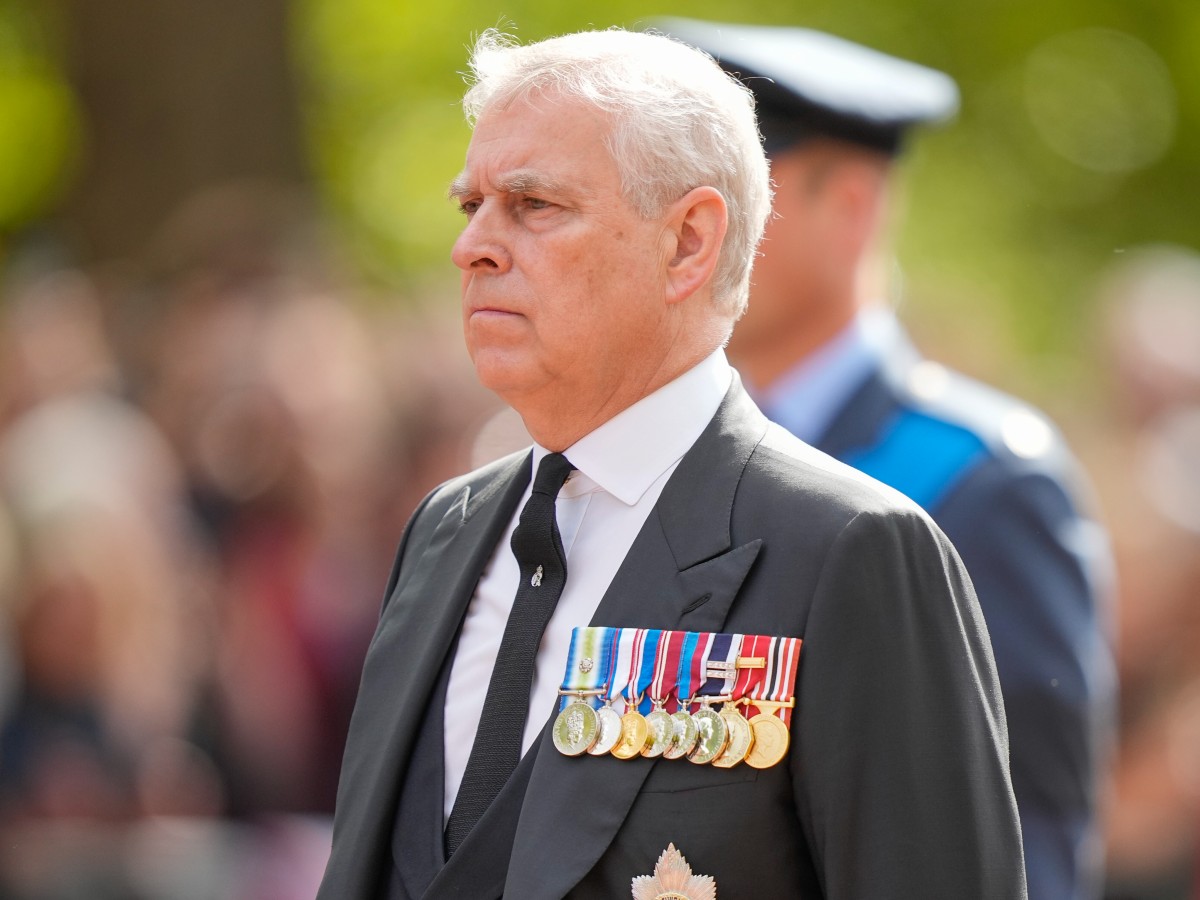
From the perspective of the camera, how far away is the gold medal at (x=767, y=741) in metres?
2.32

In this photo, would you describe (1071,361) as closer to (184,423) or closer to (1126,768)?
(184,423)

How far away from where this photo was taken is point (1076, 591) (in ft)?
12.8

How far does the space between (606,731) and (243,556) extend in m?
5.00

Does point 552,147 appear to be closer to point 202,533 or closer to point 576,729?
point 576,729

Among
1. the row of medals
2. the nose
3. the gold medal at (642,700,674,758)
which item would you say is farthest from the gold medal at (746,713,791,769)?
the nose

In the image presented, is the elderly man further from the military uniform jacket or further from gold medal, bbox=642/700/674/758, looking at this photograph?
the military uniform jacket

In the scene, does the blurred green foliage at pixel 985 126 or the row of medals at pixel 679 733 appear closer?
the row of medals at pixel 679 733

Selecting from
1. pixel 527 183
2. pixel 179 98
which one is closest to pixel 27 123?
pixel 179 98

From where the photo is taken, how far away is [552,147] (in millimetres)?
2580

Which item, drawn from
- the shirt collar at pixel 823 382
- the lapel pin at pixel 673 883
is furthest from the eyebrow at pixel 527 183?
the shirt collar at pixel 823 382

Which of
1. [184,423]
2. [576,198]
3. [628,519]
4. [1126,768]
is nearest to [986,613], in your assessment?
[628,519]

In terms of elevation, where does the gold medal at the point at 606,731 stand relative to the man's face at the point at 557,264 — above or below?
below

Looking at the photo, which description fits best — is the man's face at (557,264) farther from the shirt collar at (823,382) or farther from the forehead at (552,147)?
the shirt collar at (823,382)

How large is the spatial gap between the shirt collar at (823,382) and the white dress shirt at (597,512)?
152cm
